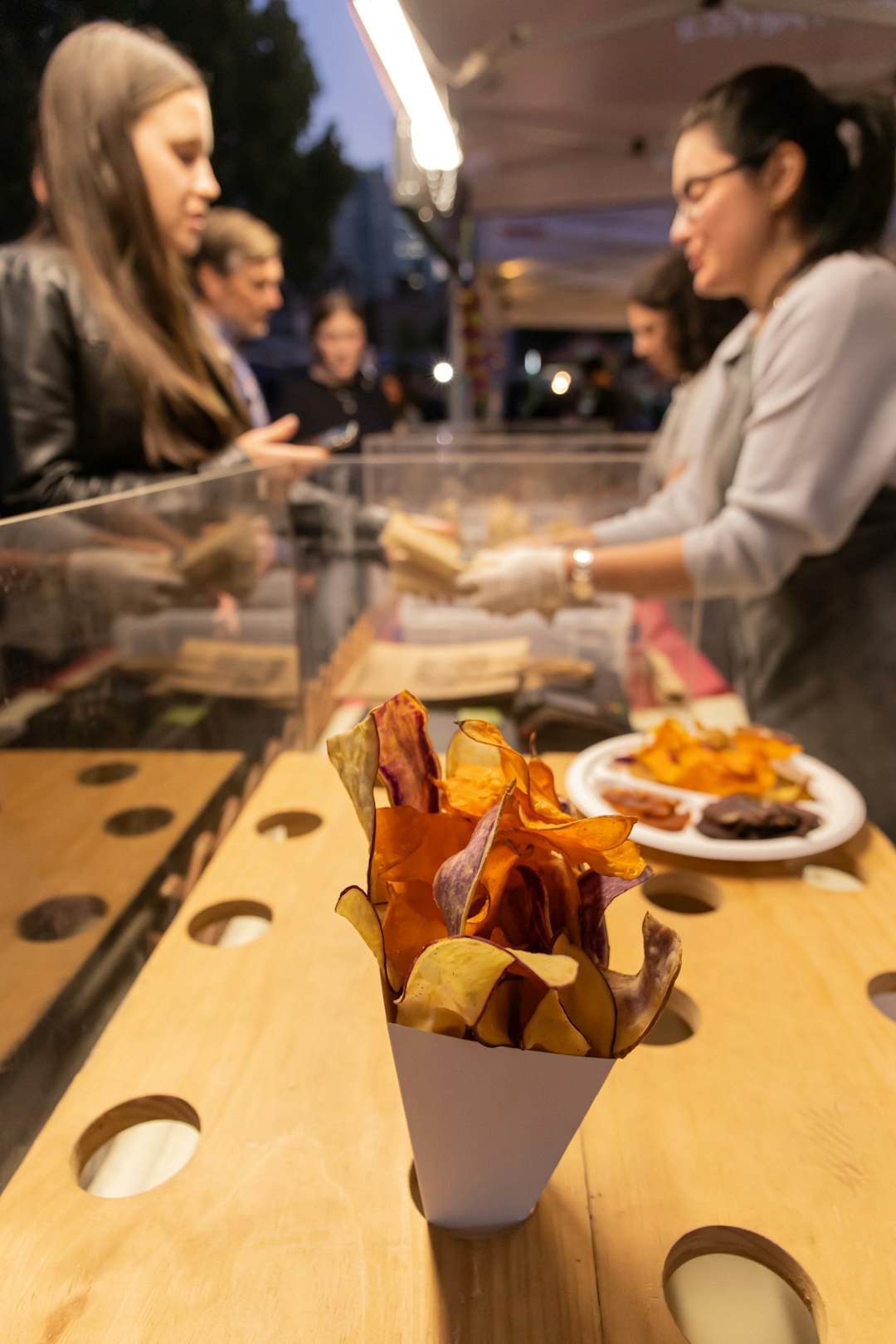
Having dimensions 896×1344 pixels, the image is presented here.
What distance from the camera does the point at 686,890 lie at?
75cm

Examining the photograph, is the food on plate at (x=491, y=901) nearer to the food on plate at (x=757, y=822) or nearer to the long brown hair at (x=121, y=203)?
the food on plate at (x=757, y=822)

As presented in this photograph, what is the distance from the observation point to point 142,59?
1.12 m

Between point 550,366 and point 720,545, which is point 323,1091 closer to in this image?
point 720,545

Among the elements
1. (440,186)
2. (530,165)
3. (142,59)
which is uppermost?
(530,165)

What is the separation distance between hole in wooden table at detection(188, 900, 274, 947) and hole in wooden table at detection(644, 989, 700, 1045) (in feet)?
0.99

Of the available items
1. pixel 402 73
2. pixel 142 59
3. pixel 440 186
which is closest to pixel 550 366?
pixel 440 186

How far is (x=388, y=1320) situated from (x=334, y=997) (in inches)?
9.0

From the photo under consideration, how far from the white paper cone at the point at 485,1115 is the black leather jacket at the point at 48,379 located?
38.4 inches

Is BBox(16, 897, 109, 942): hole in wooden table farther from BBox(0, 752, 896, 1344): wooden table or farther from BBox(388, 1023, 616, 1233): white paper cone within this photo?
BBox(388, 1023, 616, 1233): white paper cone

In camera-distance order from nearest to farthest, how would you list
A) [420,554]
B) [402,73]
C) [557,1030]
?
[557,1030], [420,554], [402,73]

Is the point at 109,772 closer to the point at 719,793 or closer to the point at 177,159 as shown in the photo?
the point at 719,793

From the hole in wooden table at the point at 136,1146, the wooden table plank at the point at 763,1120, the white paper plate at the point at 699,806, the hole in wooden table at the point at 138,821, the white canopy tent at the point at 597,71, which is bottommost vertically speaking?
the hole in wooden table at the point at 136,1146

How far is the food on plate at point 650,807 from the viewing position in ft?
2.60

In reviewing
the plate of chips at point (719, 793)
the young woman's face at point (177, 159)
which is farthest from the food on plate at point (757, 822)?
the young woman's face at point (177, 159)
